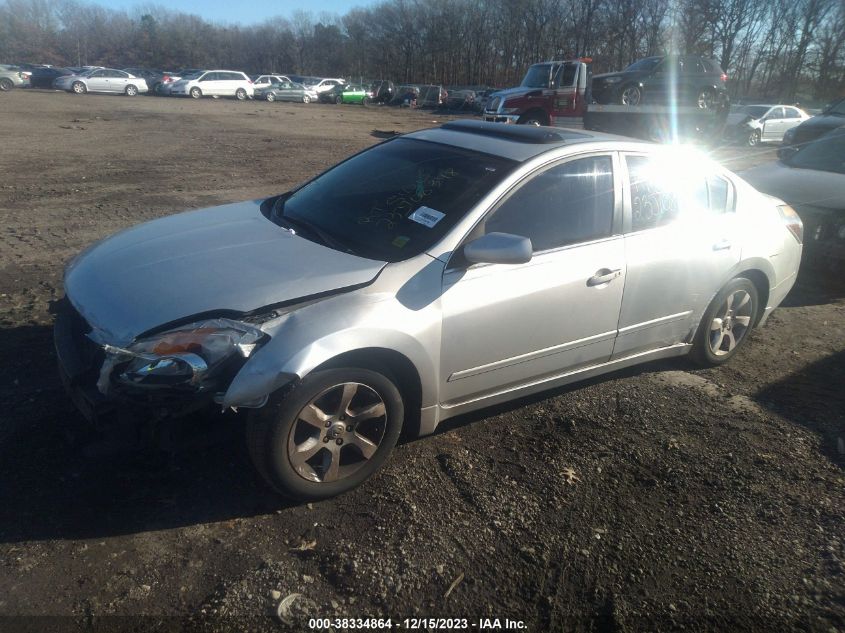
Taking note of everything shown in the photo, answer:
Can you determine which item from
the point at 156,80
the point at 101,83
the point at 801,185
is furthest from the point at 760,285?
the point at 156,80

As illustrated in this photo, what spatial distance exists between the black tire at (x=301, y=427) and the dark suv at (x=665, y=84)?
18434 mm

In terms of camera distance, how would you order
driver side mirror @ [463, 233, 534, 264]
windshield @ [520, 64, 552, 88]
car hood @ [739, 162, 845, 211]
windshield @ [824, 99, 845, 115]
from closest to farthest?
driver side mirror @ [463, 233, 534, 264], car hood @ [739, 162, 845, 211], windshield @ [824, 99, 845, 115], windshield @ [520, 64, 552, 88]

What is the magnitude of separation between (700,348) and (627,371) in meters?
0.53

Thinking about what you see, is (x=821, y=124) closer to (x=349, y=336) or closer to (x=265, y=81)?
(x=349, y=336)

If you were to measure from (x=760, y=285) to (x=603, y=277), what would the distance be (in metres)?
1.88

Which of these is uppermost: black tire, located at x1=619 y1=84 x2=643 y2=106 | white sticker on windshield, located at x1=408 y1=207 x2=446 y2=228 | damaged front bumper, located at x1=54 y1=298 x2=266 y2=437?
black tire, located at x1=619 y1=84 x2=643 y2=106

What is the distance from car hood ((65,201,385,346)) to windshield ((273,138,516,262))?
0.21 meters

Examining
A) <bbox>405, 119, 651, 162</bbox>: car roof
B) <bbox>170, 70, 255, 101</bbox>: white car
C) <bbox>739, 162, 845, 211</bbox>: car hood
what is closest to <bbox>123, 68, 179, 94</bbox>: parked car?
<bbox>170, 70, 255, 101</bbox>: white car

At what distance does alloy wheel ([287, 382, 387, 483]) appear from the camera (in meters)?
3.04

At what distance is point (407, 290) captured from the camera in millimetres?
3246

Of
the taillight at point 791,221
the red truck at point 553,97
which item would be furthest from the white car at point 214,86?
the taillight at point 791,221

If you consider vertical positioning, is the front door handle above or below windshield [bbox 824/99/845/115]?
below

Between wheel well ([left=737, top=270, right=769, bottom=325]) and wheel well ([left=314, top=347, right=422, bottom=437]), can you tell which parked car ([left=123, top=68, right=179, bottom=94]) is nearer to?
wheel well ([left=737, top=270, right=769, bottom=325])

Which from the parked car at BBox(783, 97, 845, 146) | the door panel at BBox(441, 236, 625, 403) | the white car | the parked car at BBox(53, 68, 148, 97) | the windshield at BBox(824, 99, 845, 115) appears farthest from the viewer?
the white car
